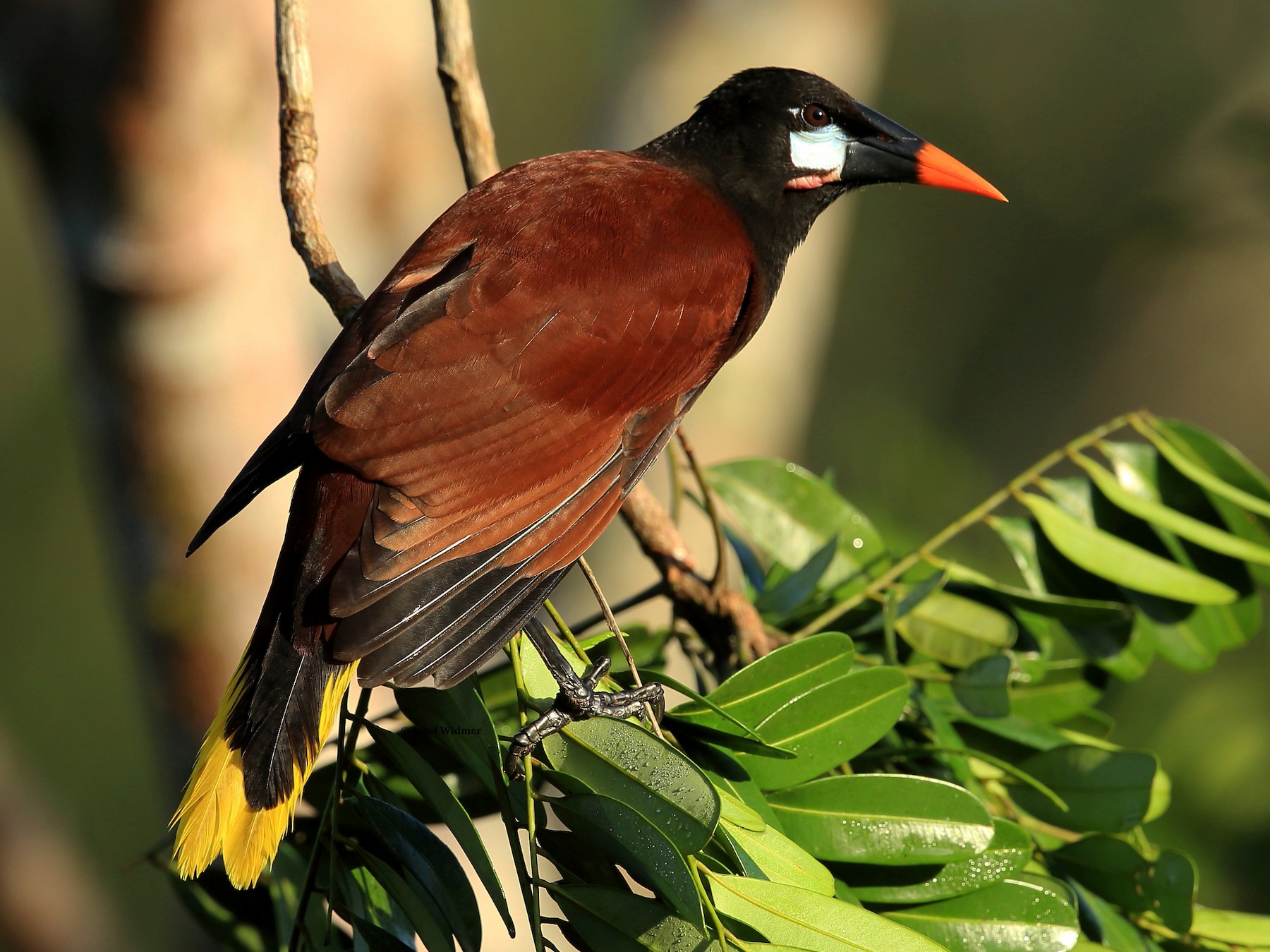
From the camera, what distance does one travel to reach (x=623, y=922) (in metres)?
0.91

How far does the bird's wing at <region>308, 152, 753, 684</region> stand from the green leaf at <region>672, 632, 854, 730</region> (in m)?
0.22

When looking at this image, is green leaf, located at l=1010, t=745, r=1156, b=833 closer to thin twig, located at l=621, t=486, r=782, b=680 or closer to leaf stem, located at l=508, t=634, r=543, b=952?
thin twig, located at l=621, t=486, r=782, b=680

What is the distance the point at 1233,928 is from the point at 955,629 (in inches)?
16.6

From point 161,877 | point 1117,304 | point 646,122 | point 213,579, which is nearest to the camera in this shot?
point 213,579

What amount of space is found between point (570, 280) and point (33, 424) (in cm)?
783

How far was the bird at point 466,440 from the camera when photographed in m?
1.10

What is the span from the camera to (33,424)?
7957mm

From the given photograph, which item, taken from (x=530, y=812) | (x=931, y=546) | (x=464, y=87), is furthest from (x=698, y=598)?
(x=464, y=87)

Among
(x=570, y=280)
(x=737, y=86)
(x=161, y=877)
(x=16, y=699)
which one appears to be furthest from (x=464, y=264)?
(x=16, y=699)

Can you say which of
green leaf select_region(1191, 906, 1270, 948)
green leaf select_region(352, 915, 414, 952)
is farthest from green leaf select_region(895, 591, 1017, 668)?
green leaf select_region(352, 915, 414, 952)

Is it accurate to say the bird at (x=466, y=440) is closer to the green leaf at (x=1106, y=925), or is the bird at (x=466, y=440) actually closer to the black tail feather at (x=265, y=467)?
the black tail feather at (x=265, y=467)

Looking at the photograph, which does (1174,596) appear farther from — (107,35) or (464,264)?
(107,35)

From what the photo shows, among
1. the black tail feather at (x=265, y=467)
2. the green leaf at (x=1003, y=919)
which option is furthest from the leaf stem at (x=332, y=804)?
the green leaf at (x=1003, y=919)

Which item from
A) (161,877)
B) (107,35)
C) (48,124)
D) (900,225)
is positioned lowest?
(161,877)
